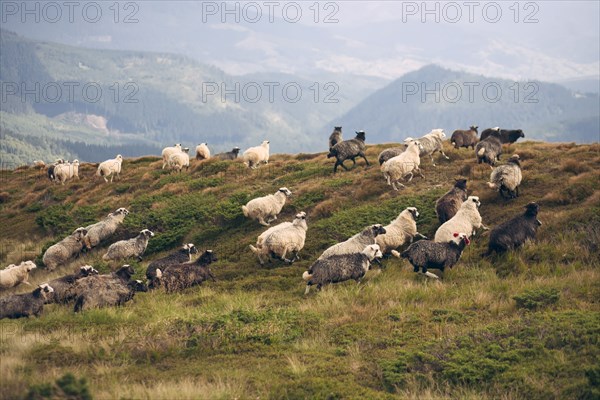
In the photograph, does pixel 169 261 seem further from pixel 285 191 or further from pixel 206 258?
pixel 285 191

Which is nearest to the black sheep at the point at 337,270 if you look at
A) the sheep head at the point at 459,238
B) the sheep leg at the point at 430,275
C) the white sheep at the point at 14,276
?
the sheep leg at the point at 430,275

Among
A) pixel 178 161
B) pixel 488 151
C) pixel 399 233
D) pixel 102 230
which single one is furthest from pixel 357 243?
pixel 178 161

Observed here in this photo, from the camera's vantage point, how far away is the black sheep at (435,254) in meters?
15.8

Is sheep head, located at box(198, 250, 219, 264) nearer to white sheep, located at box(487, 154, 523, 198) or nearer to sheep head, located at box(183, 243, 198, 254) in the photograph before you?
sheep head, located at box(183, 243, 198, 254)

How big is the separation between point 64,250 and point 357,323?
1662 cm

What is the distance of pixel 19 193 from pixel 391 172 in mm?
33134

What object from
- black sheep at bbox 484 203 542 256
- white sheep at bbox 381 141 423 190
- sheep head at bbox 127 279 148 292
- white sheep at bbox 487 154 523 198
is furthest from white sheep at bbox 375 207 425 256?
sheep head at bbox 127 279 148 292

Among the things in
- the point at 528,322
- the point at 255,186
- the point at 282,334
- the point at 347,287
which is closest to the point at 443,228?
the point at 347,287

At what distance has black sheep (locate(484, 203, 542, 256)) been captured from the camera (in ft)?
53.7

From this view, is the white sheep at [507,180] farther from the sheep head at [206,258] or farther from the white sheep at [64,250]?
the white sheep at [64,250]

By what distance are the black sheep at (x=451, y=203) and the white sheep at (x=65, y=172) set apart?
107ft

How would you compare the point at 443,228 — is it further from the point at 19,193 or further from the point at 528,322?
the point at 19,193

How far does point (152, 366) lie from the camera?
10.7m

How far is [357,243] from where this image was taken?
17.8 m
